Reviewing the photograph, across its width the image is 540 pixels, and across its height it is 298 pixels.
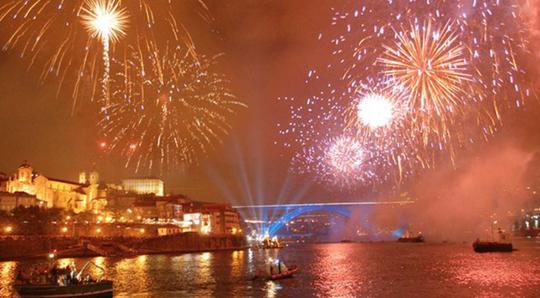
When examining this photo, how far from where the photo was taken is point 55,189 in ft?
338

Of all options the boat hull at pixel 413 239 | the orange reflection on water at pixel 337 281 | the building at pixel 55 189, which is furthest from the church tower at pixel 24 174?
the boat hull at pixel 413 239

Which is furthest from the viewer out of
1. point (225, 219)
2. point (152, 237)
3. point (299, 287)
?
point (225, 219)

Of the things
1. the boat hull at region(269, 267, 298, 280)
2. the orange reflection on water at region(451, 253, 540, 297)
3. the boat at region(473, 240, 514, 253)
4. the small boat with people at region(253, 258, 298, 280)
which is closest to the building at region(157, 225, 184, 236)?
the boat at region(473, 240, 514, 253)

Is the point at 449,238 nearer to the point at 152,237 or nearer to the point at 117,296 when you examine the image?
the point at 152,237

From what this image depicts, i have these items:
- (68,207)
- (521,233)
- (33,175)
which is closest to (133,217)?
(68,207)

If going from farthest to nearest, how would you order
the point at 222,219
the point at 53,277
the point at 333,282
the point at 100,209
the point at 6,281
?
1. the point at 222,219
2. the point at 100,209
3. the point at 333,282
4. the point at 6,281
5. the point at 53,277

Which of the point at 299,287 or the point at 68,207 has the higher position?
the point at 68,207

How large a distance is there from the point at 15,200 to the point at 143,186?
157 feet

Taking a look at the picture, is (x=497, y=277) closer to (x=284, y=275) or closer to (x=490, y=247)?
(x=284, y=275)

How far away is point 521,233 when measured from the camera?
612ft

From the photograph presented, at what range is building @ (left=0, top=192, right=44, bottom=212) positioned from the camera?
86.7 meters

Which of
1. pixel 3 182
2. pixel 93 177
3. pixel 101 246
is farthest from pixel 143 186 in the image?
pixel 101 246

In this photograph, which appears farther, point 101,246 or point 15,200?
point 15,200

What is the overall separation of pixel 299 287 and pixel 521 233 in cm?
17051
